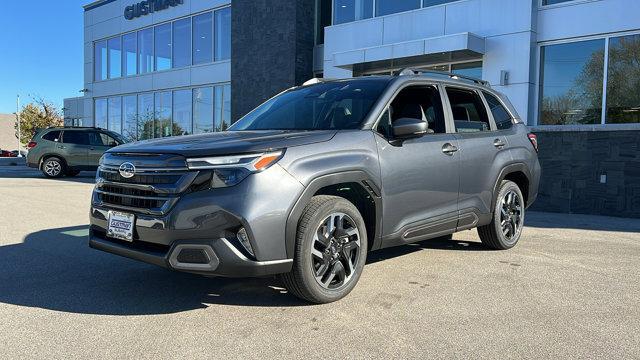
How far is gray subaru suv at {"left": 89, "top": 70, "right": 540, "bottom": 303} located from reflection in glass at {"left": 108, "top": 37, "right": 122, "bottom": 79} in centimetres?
2493

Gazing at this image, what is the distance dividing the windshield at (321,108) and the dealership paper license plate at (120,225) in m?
A: 1.60

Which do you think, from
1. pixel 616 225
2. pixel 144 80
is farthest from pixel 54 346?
pixel 144 80

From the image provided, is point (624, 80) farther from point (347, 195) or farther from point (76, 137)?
point (76, 137)

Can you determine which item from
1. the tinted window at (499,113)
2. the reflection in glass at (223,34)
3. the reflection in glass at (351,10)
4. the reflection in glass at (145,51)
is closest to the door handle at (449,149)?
the tinted window at (499,113)

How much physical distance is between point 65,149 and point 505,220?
1580 centimetres

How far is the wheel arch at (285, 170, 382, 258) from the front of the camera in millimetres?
3732

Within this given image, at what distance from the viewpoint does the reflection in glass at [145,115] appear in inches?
1012

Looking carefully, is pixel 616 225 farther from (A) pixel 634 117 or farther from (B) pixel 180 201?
(B) pixel 180 201

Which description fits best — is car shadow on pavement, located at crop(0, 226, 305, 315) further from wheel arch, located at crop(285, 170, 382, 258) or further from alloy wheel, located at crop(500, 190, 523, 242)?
alloy wheel, located at crop(500, 190, 523, 242)

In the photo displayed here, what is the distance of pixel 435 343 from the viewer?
3363 mm

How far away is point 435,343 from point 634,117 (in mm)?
10145

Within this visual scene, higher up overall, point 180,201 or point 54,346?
point 180,201

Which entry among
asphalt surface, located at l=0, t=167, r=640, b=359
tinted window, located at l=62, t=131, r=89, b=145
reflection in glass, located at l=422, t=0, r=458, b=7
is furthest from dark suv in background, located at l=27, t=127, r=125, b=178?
asphalt surface, located at l=0, t=167, r=640, b=359

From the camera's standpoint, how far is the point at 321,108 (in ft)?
16.2
